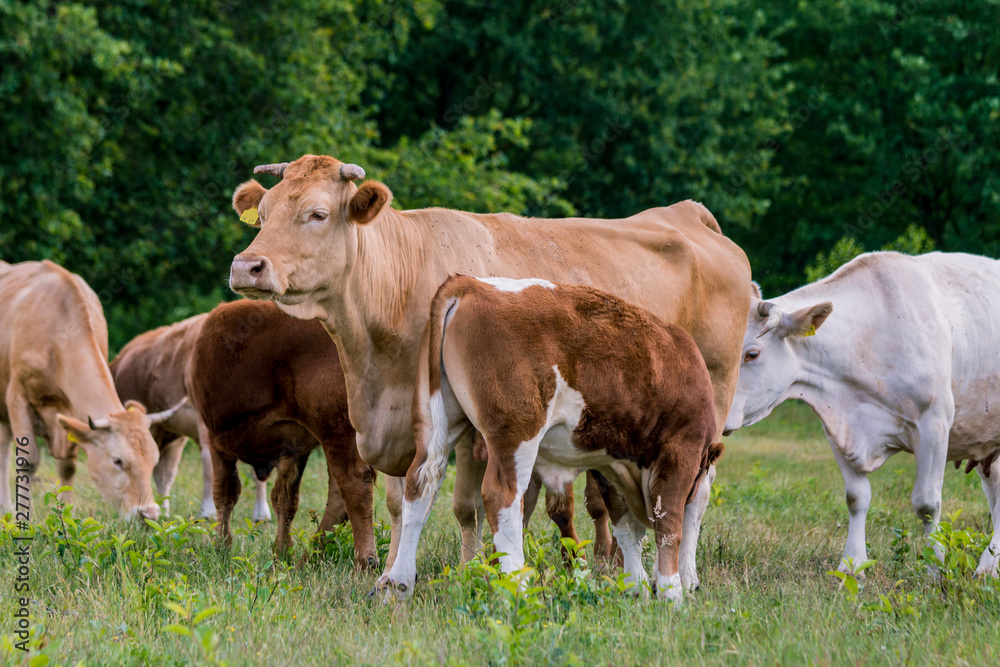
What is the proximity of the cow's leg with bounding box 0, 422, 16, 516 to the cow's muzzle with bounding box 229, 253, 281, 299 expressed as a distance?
5366 millimetres

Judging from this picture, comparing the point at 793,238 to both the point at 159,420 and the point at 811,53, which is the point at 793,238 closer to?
the point at 811,53

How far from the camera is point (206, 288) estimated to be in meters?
16.2

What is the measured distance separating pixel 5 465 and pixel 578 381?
683 cm

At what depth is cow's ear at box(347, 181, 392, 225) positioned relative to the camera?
471 centimetres

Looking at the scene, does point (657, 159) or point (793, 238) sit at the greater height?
point (657, 159)

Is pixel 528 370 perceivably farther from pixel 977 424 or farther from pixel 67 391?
pixel 67 391

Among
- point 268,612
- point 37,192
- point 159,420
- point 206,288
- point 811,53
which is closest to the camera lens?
point 268,612

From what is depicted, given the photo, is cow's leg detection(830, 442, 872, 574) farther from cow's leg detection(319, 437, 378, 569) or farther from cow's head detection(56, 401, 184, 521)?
cow's head detection(56, 401, 184, 521)

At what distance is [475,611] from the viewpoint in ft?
13.0

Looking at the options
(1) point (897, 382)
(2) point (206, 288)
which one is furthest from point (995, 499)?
(2) point (206, 288)

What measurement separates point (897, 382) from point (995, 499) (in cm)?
145

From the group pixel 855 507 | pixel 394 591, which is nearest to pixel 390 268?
pixel 394 591

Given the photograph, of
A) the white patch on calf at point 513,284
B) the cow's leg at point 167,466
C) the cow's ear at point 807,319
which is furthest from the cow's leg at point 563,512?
the cow's leg at point 167,466

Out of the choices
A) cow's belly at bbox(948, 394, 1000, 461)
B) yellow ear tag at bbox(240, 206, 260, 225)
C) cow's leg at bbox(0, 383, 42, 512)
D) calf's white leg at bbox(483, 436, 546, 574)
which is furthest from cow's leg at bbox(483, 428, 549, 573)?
cow's leg at bbox(0, 383, 42, 512)
